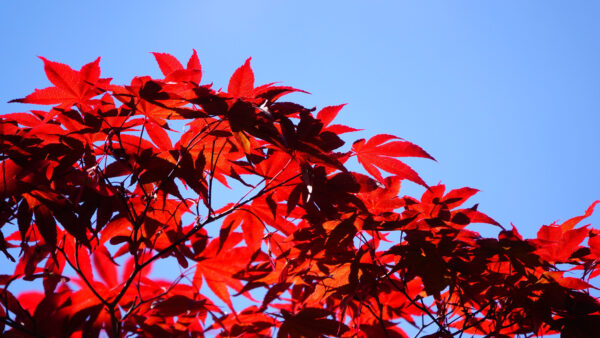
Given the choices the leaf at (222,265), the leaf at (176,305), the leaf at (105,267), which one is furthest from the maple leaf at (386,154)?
the leaf at (105,267)

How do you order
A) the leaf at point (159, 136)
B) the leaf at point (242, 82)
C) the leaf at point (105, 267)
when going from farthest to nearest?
the leaf at point (105, 267) < the leaf at point (159, 136) < the leaf at point (242, 82)

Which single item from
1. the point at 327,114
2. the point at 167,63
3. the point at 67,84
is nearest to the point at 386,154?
the point at 327,114

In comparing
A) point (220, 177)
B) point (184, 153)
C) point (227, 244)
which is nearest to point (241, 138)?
point (184, 153)

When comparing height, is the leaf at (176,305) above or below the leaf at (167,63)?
below

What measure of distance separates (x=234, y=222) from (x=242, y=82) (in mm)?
419

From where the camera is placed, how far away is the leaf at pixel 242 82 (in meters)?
1.08

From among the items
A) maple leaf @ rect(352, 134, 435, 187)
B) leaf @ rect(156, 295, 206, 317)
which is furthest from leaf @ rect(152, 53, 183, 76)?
leaf @ rect(156, 295, 206, 317)

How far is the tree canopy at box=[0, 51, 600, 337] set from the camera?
108 cm

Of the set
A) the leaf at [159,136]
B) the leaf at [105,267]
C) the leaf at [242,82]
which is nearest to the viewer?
the leaf at [242,82]

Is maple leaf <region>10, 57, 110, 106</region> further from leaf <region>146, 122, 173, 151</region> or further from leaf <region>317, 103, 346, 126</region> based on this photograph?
leaf <region>317, 103, 346, 126</region>

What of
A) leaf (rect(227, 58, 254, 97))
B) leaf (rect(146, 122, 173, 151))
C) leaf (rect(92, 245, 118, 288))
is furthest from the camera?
leaf (rect(92, 245, 118, 288))

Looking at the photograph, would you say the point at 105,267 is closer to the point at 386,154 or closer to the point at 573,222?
the point at 386,154

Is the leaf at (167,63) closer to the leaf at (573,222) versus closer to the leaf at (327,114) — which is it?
the leaf at (327,114)

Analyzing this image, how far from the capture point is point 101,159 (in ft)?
4.02
